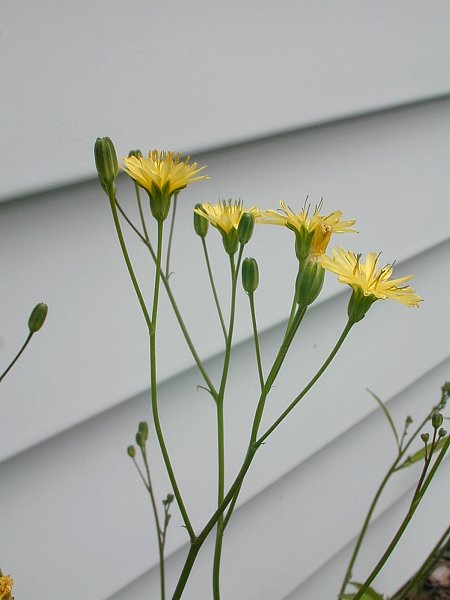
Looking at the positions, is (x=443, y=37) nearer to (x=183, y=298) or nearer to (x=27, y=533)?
(x=183, y=298)

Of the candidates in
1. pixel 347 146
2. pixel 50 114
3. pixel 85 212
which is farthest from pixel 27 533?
pixel 347 146

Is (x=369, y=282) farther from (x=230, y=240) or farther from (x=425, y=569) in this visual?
(x=425, y=569)

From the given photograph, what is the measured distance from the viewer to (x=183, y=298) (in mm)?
942

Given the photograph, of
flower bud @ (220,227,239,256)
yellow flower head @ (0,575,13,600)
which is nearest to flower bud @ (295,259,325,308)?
flower bud @ (220,227,239,256)

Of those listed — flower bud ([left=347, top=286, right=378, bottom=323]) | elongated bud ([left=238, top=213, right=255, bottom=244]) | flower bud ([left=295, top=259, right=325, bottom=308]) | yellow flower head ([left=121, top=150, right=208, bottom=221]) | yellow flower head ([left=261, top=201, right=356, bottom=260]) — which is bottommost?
flower bud ([left=347, top=286, right=378, bottom=323])

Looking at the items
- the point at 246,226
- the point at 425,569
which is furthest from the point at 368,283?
the point at 425,569

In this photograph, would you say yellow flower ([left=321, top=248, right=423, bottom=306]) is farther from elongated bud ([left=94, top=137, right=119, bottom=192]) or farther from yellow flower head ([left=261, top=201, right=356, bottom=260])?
elongated bud ([left=94, top=137, right=119, bottom=192])

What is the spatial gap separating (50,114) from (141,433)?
0.33 metres

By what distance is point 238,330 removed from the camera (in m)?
1.02

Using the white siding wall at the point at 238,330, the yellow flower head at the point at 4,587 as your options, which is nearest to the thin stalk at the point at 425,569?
the white siding wall at the point at 238,330

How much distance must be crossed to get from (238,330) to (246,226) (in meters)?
0.43

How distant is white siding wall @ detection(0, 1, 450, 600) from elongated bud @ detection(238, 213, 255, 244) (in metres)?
0.23

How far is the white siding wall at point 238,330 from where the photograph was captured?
79 cm

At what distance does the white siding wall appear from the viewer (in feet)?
2.58
